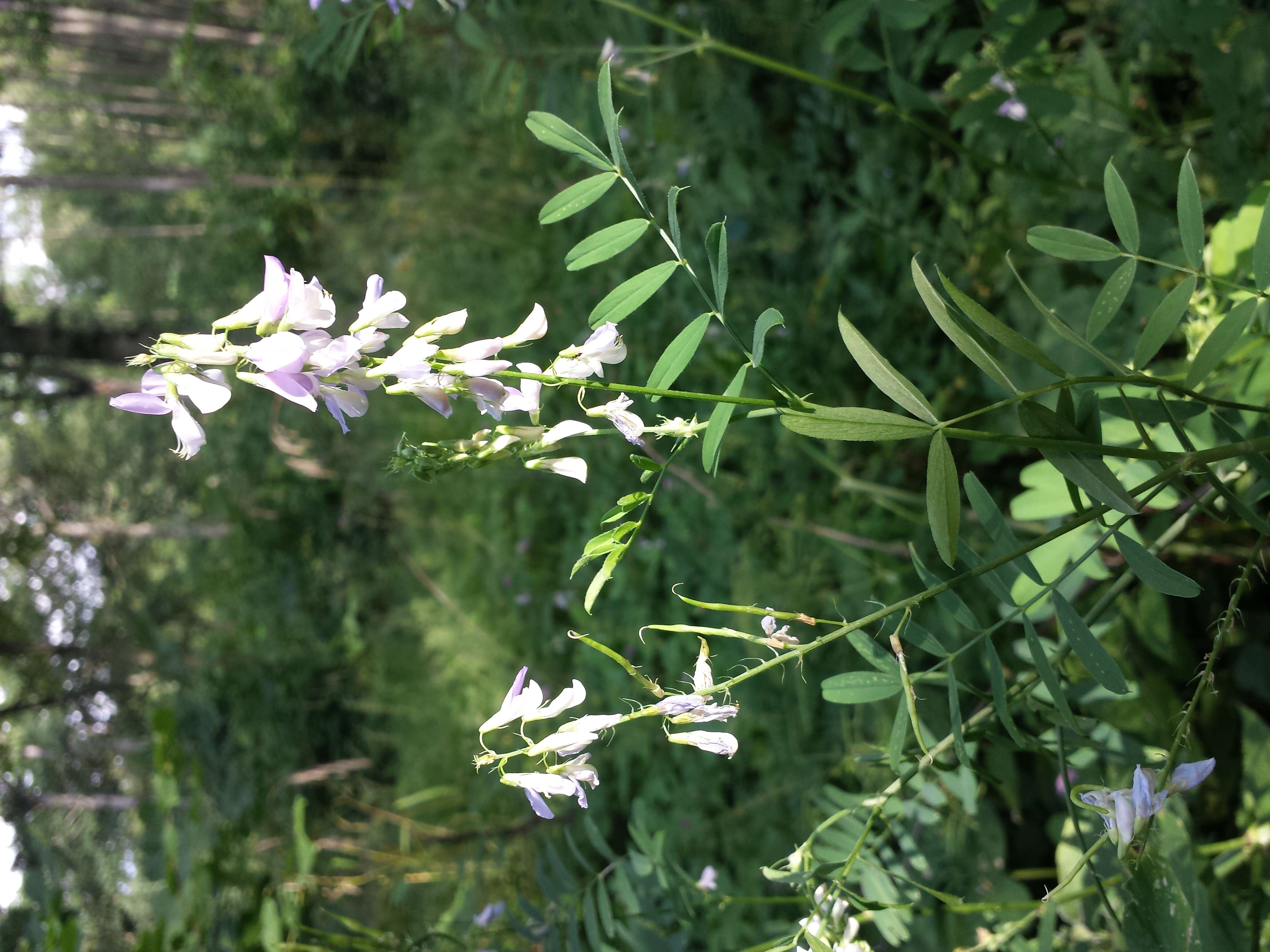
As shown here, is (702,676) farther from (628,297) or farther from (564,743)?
(628,297)

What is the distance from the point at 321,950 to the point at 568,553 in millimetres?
1281

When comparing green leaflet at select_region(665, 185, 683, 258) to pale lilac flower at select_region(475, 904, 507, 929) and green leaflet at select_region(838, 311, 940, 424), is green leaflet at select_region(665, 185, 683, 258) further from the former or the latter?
pale lilac flower at select_region(475, 904, 507, 929)

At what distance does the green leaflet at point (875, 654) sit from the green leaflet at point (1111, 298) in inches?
11.9

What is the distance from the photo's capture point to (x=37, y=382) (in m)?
4.29

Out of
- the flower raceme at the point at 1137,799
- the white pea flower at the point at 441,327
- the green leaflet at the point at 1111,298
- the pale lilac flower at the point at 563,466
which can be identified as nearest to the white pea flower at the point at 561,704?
the pale lilac flower at the point at 563,466

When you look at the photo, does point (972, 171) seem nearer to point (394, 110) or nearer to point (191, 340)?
point (191, 340)

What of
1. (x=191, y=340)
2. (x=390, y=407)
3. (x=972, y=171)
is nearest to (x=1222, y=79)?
(x=972, y=171)

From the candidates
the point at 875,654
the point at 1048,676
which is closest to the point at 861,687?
the point at 875,654

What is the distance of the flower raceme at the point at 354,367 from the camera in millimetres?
450

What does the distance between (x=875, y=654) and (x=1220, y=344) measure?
13.8 inches

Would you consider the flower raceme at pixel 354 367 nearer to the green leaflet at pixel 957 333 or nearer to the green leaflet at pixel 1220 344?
the green leaflet at pixel 957 333

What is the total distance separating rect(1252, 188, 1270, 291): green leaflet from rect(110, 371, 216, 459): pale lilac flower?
2.48 feet

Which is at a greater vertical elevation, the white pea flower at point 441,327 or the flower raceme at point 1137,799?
the white pea flower at point 441,327

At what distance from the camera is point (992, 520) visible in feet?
1.97
